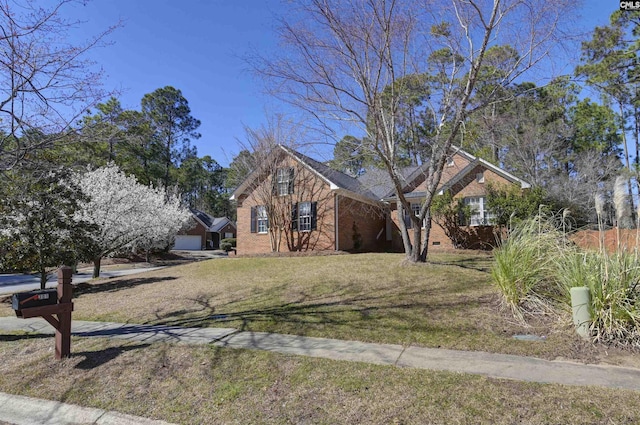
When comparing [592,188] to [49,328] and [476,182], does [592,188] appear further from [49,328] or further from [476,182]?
[49,328]

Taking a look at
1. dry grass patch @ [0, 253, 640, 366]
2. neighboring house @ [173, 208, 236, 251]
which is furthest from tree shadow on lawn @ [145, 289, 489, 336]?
neighboring house @ [173, 208, 236, 251]

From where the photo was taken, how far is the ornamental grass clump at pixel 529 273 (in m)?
6.19

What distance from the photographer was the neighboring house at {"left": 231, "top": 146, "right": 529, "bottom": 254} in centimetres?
1842

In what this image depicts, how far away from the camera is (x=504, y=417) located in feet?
10.4

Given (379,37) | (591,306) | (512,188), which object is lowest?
(591,306)

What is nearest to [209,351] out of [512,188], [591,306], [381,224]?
[591,306]

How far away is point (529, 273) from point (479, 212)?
12.5 meters

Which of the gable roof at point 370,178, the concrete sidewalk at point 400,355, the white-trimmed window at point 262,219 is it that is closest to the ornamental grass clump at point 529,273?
the concrete sidewalk at point 400,355

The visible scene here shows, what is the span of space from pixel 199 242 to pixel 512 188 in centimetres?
3441

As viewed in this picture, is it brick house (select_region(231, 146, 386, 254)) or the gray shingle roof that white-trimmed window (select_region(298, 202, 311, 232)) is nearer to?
brick house (select_region(231, 146, 386, 254))

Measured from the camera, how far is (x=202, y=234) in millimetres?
43094

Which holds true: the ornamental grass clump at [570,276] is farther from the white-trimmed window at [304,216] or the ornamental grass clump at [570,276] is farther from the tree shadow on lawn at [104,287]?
the white-trimmed window at [304,216]

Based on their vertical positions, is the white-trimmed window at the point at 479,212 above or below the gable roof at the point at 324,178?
→ below

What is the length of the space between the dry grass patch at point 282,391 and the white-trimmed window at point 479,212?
1530 cm
